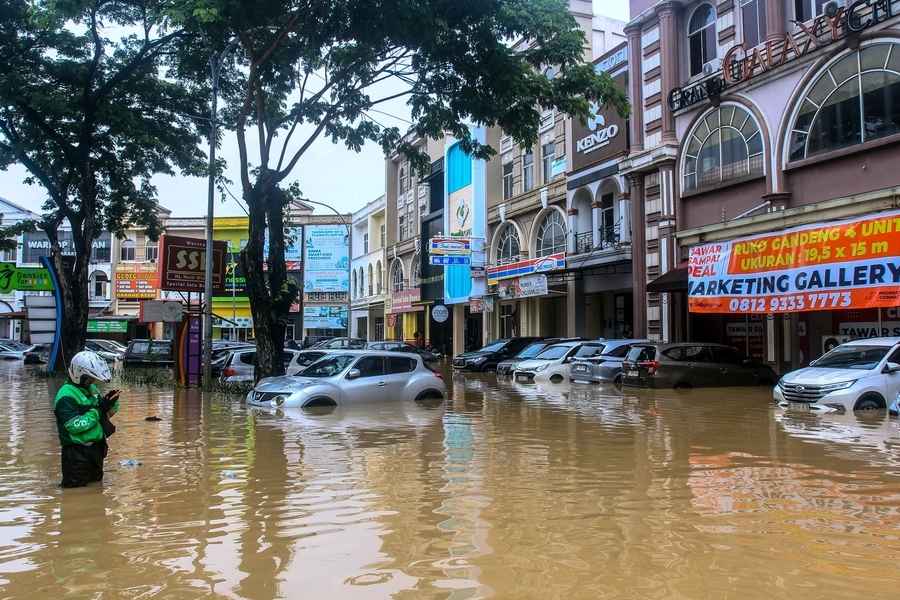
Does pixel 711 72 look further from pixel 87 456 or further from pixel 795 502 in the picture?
pixel 87 456

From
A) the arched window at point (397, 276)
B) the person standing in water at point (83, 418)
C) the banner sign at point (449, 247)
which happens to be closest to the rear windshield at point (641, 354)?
the person standing in water at point (83, 418)

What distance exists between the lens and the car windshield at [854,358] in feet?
44.2

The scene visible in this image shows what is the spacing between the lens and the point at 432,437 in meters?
10.7

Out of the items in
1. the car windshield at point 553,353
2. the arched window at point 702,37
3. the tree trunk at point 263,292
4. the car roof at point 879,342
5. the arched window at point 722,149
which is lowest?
the car windshield at point 553,353

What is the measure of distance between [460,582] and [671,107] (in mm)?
23296

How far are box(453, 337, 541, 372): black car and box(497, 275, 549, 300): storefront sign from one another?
382 cm

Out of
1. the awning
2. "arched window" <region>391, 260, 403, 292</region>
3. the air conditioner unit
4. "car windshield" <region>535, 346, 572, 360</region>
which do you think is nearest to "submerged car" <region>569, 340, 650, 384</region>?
"car windshield" <region>535, 346, 572, 360</region>

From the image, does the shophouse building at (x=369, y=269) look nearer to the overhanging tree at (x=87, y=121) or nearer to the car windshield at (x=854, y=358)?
the overhanging tree at (x=87, y=121)

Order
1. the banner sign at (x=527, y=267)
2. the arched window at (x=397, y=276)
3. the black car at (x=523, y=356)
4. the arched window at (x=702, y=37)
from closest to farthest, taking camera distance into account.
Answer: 1. the arched window at (x=702, y=37)
2. the black car at (x=523, y=356)
3. the banner sign at (x=527, y=267)
4. the arched window at (x=397, y=276)

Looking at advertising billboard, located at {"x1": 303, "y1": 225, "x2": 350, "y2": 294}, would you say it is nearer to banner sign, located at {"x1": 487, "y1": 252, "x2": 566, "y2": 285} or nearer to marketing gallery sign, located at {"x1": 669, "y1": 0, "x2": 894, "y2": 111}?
banner sign, located at {"x1": 487, "y1": 252, "x2": 566, "y2": 285}

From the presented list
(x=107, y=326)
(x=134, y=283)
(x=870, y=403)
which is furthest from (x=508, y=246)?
(x=134, y=283)

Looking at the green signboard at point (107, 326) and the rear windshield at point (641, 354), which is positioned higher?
the green signboard at point (107, 326)

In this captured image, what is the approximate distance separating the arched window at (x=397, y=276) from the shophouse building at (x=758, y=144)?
28694 mm

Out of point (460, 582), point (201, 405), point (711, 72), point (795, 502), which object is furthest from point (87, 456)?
point (711, 72)
